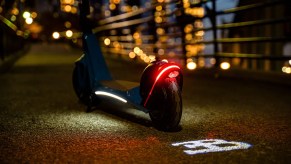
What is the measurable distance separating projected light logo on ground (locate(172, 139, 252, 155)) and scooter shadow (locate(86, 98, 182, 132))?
19.2 inches

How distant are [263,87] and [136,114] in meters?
2.91

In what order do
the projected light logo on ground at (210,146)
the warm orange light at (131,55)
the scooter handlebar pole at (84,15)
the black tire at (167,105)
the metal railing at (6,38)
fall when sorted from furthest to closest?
the warm orange light at (131,55) < the metal railing at (6,38) < the scooter handlebar pole at (84,15) < the black tire at (167,105) < the projected light logo on ground at (210,146)

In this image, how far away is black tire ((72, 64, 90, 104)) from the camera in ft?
18.4

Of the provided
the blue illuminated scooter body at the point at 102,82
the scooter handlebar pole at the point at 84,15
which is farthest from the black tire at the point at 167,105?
the scooter handlebar pole at the point at 84,15

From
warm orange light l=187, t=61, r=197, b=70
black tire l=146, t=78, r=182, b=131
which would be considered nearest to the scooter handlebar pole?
black tire l=146, t=78, r=182, b=131

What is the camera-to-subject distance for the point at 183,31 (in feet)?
34.1

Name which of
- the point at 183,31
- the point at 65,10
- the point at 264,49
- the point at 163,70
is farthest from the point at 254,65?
the point at 163,70

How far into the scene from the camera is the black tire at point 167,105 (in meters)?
4.11

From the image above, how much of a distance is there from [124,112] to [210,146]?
1753 mm

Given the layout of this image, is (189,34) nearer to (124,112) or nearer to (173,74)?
(124,112)

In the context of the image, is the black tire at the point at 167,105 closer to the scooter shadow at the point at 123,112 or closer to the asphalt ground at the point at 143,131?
the asphalt ground at the point at 143,131

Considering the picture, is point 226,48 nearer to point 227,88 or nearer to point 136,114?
point 227,88

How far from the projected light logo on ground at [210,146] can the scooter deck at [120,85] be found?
1100 mm

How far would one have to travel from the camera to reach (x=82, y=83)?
5785 millimetres
